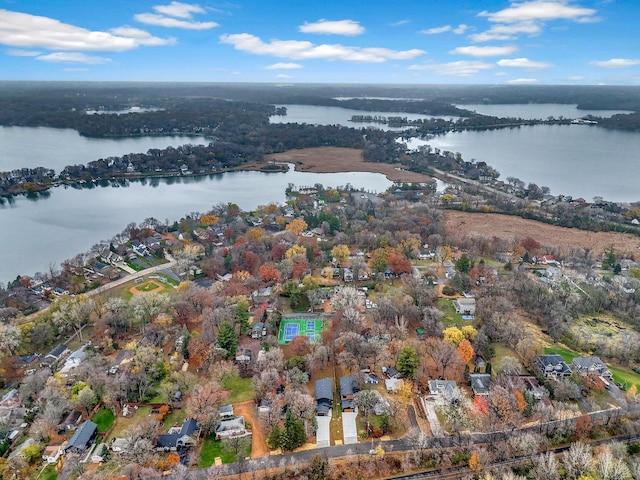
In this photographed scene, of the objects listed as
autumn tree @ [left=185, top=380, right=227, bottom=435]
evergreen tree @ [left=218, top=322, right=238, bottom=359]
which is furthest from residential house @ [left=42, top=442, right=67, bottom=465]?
evergreen tree @ [left=218, top=322, right=238, bottom=359]

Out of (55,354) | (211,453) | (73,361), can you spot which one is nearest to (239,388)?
(211,453)

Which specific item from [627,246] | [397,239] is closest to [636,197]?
[627,246]

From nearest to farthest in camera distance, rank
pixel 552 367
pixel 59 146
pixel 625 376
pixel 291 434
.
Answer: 1. pixel 291 434
2. pixel 552 367
3. pixel 625 376
4. pixel 59 146

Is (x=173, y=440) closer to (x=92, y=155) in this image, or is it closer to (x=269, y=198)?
(x=269, y=198)

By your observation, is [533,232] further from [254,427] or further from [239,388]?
[254,427]

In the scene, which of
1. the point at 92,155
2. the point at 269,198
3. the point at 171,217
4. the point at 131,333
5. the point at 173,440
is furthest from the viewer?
the point at 92,155

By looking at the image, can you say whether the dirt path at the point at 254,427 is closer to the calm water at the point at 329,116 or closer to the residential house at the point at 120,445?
the residential house at the point at 120,445

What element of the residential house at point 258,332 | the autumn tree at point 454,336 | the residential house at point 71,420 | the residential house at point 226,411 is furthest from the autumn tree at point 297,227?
the residential house at point 71,420
